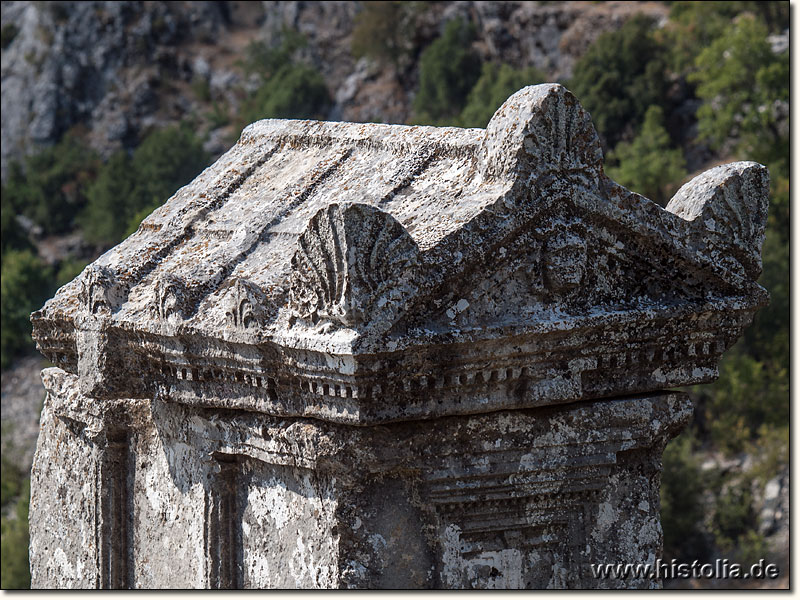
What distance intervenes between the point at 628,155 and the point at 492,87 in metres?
7.67

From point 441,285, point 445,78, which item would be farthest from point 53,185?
point 441,285

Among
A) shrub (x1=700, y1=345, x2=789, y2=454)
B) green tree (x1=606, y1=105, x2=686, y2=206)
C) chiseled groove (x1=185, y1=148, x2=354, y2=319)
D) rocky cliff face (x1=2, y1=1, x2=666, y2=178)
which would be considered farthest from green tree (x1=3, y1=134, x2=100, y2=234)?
chiseled groove (x1=185, y1=148, x2=354, y2=319)

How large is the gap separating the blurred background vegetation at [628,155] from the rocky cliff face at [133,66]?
633mm

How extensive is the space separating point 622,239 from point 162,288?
7.22 ft

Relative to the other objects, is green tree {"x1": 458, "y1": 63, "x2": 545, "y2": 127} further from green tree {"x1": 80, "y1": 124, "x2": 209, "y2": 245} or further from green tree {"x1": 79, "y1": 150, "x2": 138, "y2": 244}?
green tree {"x1": 79, "y1": 150, "x2": 138, "y2": 244}

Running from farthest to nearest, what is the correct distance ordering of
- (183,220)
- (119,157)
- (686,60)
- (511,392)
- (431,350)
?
(119,157)
(686,60)
(183,220)
(511,392)
(431,350)

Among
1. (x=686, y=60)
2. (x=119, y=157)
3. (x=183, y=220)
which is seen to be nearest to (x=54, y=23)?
(x=119, y=157)

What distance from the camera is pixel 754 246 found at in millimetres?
7328

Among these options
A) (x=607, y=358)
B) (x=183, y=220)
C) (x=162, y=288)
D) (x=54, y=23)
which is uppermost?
(x=54, y=23)

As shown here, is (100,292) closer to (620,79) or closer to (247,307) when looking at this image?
(247,307)

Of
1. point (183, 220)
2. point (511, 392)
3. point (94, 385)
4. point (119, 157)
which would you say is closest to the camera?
point (511, 392)

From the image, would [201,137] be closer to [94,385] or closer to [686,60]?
[686,60]

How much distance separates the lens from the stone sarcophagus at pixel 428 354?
21.1ft

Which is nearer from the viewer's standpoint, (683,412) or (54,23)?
(683,412)
